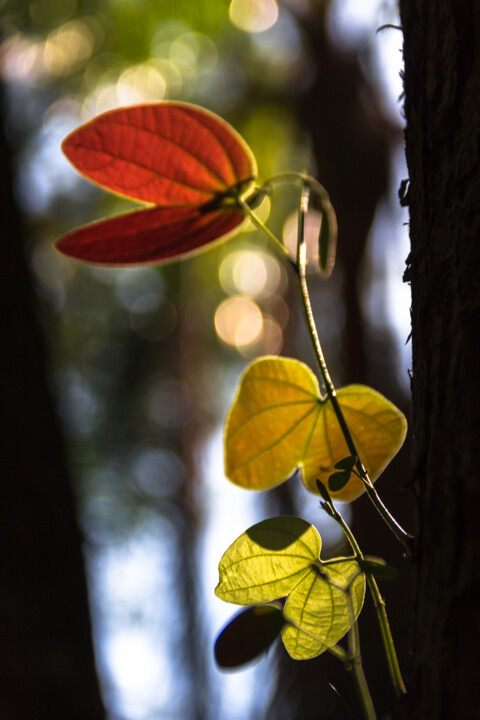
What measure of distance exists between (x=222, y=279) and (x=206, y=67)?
1.25 meters

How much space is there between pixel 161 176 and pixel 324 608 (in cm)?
30

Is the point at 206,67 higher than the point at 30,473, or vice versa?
the point at 206,67

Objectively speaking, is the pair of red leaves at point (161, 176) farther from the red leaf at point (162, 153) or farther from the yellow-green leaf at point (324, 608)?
the yellow-green leaf at point (324, 608)

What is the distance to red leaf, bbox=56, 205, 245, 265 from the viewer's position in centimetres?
40

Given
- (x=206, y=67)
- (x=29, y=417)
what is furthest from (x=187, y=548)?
(x=206, y=67)

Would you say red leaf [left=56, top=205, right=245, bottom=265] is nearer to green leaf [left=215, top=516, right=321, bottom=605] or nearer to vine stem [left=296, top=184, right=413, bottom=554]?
vine stem [left=296, top=184, right=413, bottom=554]

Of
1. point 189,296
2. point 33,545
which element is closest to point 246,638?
point 33,545

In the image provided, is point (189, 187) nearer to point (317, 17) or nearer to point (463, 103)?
point (463, 103)

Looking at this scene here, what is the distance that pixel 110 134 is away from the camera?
1.22 feet

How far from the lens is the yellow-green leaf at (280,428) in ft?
1.22

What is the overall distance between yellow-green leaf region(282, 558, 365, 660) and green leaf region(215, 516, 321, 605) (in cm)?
1

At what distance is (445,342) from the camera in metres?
0.26

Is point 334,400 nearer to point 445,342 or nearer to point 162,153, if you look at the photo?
point 445,342

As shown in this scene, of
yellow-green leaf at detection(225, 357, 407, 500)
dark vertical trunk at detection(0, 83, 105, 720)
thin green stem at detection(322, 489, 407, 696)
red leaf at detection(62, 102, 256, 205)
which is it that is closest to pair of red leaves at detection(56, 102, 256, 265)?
red leaf at detection(62, 102, 256, 205)
